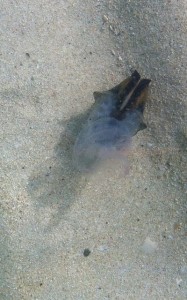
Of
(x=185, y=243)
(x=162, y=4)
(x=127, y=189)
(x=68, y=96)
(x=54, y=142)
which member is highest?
(x=162, y=4)

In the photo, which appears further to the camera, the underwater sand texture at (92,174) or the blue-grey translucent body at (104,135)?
the underwater sand texture at (92,174)

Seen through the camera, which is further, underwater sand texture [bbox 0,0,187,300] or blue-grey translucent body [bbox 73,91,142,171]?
underwater sand texture [bbox 0,0,187,300]

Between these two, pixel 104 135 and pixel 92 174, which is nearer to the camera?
pixel 104 135

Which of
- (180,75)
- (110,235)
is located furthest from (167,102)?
(110,235)

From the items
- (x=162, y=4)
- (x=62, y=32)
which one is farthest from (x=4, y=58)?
(x=162, y=4)

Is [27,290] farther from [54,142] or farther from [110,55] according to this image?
[110,55]

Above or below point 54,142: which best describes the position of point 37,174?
below

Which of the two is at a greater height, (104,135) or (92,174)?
(104,135)
